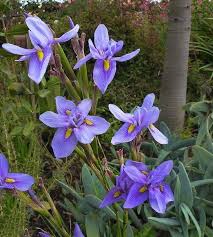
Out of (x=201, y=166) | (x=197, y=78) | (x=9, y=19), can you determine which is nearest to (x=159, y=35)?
(x=197, y=78)

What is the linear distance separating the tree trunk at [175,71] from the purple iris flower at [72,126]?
1.78 meters

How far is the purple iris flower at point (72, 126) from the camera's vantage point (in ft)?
4.36

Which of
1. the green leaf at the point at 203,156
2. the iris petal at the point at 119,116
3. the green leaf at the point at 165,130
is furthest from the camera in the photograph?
the green leaf at the point at 165,130

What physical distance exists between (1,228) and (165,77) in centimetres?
145

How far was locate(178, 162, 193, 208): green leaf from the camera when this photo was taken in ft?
5.94

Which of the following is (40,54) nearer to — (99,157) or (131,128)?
(131,128)

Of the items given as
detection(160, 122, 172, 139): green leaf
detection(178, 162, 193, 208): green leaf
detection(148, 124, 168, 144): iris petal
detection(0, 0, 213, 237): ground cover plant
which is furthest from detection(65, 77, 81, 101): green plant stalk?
detection(160, 122, 172, 139): green leaf

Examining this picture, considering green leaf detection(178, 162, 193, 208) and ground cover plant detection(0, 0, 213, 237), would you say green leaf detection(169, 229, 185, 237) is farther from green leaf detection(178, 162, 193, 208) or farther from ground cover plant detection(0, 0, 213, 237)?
green leaf detection(178, 162, 193, 208)

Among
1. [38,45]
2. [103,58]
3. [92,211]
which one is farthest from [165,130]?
[38,45]

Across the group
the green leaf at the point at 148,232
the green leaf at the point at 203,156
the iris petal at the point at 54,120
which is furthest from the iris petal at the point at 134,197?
the green leaf at the point at 203,156

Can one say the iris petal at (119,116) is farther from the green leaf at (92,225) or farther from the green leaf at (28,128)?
the green leaf at (28,128)

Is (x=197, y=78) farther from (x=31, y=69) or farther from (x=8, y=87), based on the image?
(x=31, y=69)

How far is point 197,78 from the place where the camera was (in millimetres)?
4422

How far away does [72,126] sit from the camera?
4.40 ft
